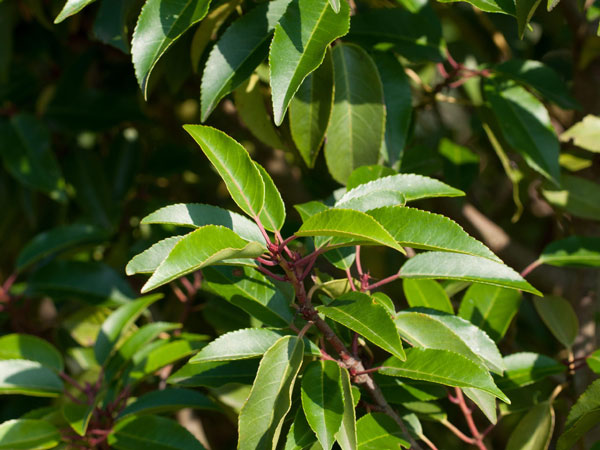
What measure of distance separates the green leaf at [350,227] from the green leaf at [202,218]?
0.10 metres

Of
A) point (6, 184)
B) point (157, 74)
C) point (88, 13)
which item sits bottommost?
point (6, 184)

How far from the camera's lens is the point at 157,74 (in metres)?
1.33

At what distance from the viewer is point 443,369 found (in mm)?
736

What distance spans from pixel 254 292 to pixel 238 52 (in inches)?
12.6

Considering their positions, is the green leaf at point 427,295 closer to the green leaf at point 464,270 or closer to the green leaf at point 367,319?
the green leaf at point 464,270

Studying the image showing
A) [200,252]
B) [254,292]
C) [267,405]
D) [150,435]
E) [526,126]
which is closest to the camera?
[200,252]

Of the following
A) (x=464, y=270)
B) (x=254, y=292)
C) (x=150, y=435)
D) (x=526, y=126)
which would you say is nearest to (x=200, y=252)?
(x=254, y=292)

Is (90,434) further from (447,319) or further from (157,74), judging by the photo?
(157,74)

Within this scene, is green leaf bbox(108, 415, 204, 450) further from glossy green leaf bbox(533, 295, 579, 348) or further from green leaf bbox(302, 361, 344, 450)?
glossy green leaf bbox(533, 295, 579, 348)

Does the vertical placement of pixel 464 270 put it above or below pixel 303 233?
below

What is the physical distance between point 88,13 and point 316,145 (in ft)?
3.30

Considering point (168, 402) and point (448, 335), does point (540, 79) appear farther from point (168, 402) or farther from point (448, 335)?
point (168, 402)

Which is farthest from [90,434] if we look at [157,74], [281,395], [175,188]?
[175,188]

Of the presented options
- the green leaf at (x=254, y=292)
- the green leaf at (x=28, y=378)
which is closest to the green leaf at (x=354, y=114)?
the green leaf at (x=254, y=292)
